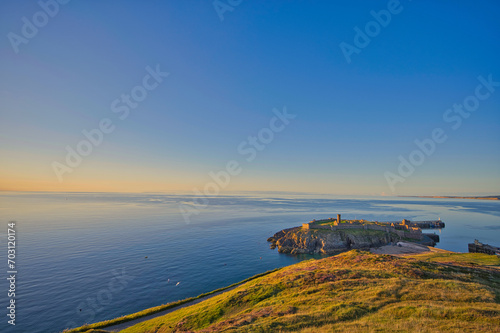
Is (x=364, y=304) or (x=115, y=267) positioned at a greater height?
(x=364, y=304)

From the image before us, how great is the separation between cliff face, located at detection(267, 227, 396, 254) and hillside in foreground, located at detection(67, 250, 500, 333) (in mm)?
47027

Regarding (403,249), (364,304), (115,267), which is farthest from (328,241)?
(115,267)

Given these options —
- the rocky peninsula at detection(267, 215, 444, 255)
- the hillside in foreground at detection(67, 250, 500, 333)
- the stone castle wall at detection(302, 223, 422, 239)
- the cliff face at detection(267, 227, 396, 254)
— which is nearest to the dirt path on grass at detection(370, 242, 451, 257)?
the rocky peninsula at detection(267, 215, 444, 255)

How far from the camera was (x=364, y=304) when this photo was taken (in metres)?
23.2

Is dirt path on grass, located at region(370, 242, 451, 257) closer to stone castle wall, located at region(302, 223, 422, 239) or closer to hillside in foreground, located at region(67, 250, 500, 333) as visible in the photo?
stone castle wall, located at region(302, 223, 422, 239)

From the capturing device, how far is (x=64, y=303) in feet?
136

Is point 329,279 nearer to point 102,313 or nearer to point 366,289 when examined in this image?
point 366,289

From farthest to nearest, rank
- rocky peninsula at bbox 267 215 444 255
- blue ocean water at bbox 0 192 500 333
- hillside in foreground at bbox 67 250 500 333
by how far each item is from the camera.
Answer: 1. rocky peninsula at bbox 267 215 444 255
2. blue ocean water at bbox 0 192 500 333
3. hillside in foreground at bbox 67 250 500 333

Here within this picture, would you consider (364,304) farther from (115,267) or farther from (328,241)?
(328,241)

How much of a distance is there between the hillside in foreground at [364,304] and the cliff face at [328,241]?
47.0 m

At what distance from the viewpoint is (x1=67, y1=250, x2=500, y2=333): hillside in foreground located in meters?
18.6

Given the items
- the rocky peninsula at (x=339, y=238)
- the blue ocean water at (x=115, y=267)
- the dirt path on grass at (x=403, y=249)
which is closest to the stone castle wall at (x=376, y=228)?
the rocky peninsula at (x=339, y=238)

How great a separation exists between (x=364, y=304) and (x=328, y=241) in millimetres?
66988

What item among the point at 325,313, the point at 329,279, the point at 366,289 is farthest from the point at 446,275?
the point at 325,313
